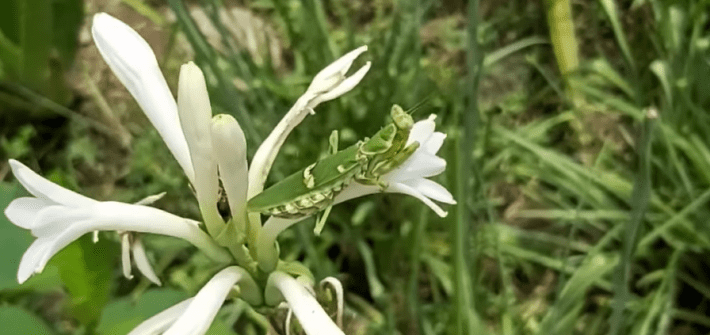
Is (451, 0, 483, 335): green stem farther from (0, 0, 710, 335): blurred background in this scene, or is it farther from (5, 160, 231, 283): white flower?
(5, 160, 231, 283): white flower

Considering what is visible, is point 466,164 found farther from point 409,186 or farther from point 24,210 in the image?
point 24,210

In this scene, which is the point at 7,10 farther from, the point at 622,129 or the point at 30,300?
the point at 622,129

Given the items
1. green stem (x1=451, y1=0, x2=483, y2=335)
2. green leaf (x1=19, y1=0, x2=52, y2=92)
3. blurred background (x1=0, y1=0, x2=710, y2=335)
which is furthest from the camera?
green leaf (x1=19, y1=0, x2=52, y2=92)

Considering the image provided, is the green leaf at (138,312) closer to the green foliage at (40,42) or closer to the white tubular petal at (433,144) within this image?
the white tubular petal at (433,144)

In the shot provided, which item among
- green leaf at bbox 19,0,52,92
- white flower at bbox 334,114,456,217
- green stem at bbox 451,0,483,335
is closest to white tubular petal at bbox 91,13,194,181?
white flower at bbox 334,114,456,217

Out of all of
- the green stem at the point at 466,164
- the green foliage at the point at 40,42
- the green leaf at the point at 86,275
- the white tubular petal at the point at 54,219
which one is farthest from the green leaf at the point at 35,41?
the white tubular petal at the point at 54,219

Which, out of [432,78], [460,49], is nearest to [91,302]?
[432,78]
